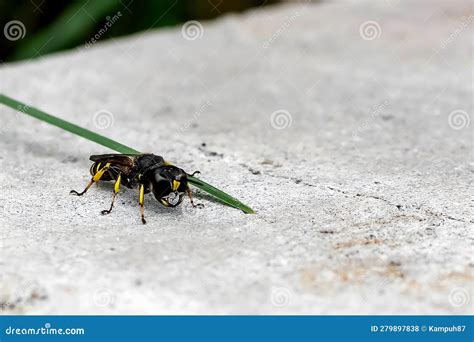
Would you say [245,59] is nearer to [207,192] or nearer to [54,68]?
[54,68]

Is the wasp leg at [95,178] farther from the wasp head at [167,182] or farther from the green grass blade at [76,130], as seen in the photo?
the wasp head at [167,182]

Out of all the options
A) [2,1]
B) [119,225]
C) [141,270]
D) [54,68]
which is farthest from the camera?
[2,1]

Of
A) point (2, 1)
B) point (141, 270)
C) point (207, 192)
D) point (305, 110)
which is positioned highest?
point (2, 1)

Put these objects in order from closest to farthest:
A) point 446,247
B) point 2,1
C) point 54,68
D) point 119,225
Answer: point 446,247 < point 119,225 < point 54,68 < point 2,1

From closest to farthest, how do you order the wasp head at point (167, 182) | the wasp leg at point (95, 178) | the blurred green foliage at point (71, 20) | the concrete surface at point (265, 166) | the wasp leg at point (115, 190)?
1. the concrete surface at point (265, 166)
2. the wasp head at point (167, 182)
3. the wasp leg at point (115, 190)
4. the wasp leg at point (95, 178)
5. the blurred green foliage at point (71, 20)

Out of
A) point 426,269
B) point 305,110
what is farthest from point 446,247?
point 305,110

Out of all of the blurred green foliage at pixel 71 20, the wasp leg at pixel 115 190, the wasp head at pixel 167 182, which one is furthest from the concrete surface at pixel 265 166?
the blurred green foliage at pixel 71 20

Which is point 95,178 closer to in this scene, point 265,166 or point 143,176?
point 143,176
